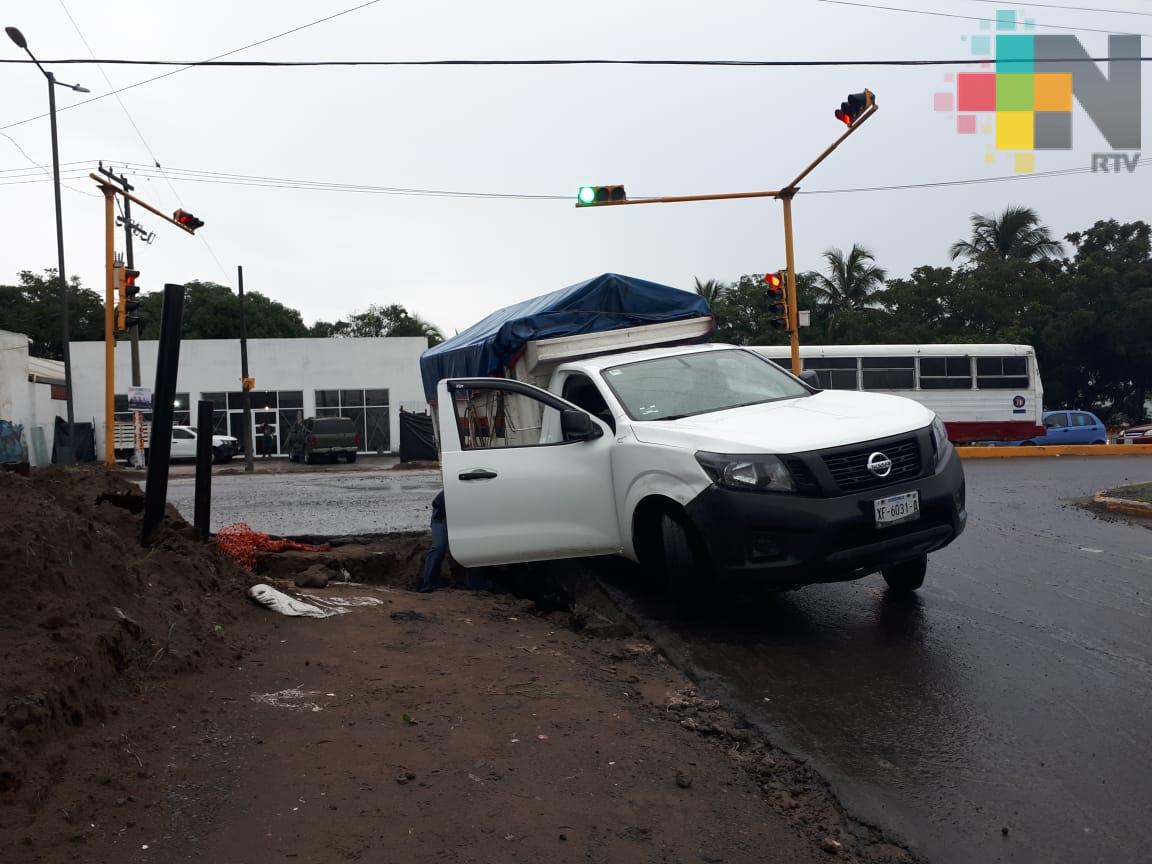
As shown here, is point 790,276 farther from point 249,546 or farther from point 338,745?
point 338,745

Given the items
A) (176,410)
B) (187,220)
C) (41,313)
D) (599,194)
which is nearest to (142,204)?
(187,220)

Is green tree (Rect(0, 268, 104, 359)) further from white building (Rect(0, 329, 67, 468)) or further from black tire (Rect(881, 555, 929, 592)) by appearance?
black tire (Rect(881, 555, 929, 592))

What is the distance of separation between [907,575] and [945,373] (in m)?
22.6

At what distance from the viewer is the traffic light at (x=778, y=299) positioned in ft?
65.1

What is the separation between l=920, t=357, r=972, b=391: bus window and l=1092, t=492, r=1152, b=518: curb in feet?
51.5

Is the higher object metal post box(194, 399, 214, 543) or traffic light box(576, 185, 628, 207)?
traffic light box(576, 185, 628, 207)

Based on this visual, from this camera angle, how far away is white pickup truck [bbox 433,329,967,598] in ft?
17.1

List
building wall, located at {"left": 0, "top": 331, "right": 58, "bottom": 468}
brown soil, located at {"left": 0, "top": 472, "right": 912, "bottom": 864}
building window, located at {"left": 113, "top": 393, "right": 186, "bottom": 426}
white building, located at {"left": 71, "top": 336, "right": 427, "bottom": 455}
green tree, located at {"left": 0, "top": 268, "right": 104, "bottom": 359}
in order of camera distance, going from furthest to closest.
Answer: green tree, located at {"left": 0, "top": 268, "right": 104, "bottom": 359} < white building, located at {"left": 71, "top": 336, "right": 427, "bottom": 455} < building window, located at {"left": 113, "top": 393, "right": 186, "bottom": 426} < building wall, located at {"left": 0, "top": 331, "right": 58, "bottom": 468} < brown soil, located at {"left": 0, "top": 472, "right": 912, "bottom": 864}

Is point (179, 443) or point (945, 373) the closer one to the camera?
point (945, 373)

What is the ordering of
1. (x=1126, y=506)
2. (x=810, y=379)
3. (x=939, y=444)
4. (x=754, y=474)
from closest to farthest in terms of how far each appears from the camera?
1. (x=754, y=474)
2. (x=939, y=444)
3. (x=810, y=379)
4. (x=1126, y=506)

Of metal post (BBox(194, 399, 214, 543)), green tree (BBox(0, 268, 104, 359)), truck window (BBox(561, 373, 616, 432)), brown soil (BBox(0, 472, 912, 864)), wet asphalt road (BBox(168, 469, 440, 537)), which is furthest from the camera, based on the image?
green tree (BBox(0, 268, 104, 359))

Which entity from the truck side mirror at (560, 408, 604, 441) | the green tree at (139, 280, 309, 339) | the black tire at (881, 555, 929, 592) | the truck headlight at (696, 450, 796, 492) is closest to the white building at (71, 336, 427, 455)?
the green tree at (139, 280, 309, 339)

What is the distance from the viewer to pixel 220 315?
58719mm

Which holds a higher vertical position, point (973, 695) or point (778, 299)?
point (778, 299)
